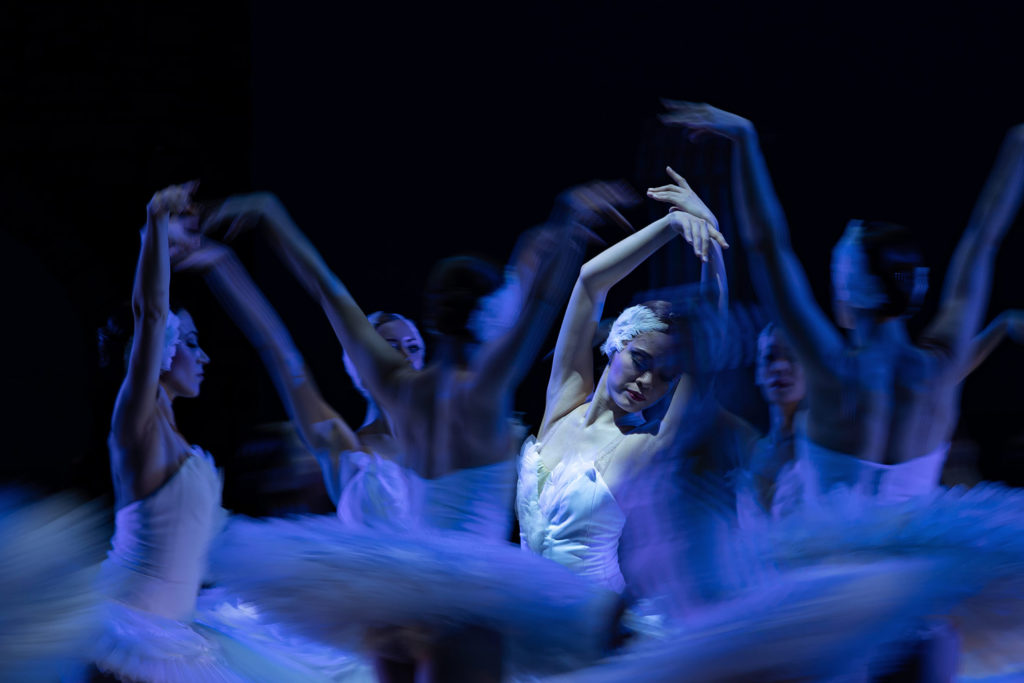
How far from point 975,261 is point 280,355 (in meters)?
1.71

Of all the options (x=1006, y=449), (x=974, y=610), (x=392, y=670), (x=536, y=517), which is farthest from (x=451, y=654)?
(x=1006, y=449)

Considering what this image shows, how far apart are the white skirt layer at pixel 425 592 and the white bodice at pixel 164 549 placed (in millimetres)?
785

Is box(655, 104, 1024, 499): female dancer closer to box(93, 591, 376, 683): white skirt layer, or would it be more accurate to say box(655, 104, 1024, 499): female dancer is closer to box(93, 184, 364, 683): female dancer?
box(93, 591, 376, 683): white skirt layer

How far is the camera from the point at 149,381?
8.17 feet

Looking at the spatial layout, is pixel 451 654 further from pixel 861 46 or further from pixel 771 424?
pixel 861 46

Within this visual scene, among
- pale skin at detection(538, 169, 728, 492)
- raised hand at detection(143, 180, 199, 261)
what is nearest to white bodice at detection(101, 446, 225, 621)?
raised hand at detection(143, 180, 199, 261)

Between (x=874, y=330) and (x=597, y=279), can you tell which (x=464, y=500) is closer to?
(x=597, y=279)

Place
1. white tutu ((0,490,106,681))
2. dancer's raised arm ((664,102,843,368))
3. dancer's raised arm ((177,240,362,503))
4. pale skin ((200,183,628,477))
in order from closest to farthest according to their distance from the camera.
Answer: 1. white tutu ((0,490,106,681))
2. dancer's raised arm ((664,102,843,368))
3. pale skin ((200,183,628,477))
4. dancer's raised arm ((177,240,362,503))

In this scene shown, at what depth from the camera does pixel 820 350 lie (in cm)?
199

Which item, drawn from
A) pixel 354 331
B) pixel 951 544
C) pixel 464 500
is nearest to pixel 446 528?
pixel 464 500

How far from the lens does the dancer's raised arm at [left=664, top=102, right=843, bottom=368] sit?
1.97 meters

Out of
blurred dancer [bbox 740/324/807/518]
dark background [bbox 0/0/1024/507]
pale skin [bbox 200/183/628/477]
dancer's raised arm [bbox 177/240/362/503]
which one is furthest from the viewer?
dark background [bbox 0/0/1024/507]

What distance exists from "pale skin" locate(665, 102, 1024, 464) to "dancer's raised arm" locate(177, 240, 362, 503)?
1244mm

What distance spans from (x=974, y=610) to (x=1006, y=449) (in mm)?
1820
